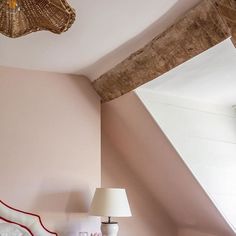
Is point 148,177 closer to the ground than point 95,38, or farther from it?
closer to the ground

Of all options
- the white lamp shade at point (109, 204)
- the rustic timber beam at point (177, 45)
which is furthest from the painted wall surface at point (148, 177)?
the white lamp shade at point (109, 204)

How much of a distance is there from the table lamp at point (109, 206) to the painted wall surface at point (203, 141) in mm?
727

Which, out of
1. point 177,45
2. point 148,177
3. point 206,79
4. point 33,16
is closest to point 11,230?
point 148,177

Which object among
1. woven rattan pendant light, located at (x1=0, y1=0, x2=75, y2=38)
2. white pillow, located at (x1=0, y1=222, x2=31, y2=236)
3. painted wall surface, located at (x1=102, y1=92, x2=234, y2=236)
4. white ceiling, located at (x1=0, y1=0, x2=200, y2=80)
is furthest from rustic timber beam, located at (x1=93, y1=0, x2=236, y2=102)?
white pillow, located at (x1=0, y1=222, x2=31, y2=236)

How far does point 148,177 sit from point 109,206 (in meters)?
1.09

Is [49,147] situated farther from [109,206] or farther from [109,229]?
[109,229]

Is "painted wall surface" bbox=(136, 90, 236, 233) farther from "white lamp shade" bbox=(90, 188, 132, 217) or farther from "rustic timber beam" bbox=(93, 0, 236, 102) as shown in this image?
"white lamp shade" bbox=(90, 188, 132, 217)

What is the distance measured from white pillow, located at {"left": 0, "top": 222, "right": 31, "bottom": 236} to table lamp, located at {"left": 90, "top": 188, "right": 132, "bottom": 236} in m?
0.58

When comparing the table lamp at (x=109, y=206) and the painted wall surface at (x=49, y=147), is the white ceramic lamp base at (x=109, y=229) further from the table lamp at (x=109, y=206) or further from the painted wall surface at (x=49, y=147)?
the painted wall surface at (x=49, y=147)

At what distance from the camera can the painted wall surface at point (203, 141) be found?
10.1 feet

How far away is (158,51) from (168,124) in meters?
0.84

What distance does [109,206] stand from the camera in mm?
2754

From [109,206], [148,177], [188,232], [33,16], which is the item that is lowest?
[188,232]

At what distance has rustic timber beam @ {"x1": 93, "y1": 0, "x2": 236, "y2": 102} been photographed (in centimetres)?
192
